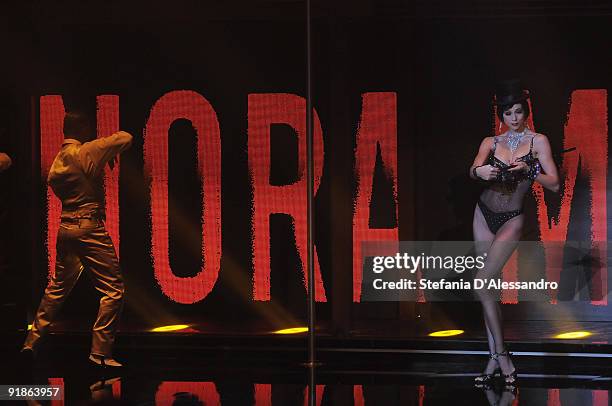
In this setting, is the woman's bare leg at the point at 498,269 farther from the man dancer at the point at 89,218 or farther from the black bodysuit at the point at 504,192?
the man dancer at the point at 89,218

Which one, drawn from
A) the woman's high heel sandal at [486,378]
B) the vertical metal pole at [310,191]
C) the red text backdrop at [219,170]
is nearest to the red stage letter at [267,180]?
the red text backdrop at [219,170]

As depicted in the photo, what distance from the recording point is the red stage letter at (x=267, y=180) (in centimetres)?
805

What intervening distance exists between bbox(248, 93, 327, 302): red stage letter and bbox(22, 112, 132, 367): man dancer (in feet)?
4.00

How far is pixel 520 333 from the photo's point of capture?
766 centimetres

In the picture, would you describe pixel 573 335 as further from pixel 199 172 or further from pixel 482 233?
pixel 199 172

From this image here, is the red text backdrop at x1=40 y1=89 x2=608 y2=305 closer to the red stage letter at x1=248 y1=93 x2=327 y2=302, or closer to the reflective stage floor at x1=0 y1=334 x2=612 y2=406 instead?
the red stage letter at x1=248 y1=93 x2=327 y2=302

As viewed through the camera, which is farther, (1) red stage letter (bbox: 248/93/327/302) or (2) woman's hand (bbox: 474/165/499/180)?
(1) red stage letter (bbox: 248/93/327/302)

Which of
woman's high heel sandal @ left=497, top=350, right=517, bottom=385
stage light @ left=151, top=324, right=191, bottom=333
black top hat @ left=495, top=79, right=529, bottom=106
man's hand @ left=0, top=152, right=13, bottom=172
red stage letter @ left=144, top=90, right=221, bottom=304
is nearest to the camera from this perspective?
woman's high heel sandal @ left=497, top=350, right=517, bottom=385

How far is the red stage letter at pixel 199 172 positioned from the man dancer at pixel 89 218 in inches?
33.4

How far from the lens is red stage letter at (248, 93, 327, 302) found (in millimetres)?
8047

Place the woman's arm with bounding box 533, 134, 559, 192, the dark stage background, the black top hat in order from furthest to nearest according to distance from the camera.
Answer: the dark stage background < the black top hat < the woman's arm with bounding box 533, 134, 559, 192

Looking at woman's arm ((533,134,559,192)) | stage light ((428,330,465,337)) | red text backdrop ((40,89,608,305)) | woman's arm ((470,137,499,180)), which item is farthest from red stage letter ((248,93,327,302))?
woman's arm ((533,134,559,192))

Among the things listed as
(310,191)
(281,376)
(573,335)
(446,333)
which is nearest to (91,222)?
(310,191)

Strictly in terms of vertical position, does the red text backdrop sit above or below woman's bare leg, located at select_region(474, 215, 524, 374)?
above
